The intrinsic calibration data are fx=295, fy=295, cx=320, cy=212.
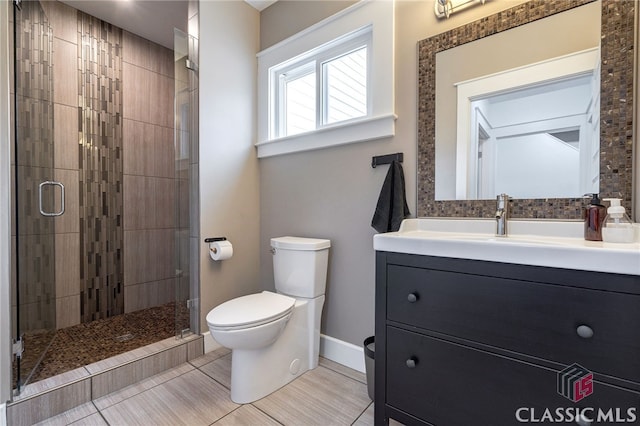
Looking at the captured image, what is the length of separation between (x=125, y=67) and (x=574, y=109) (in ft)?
10.6

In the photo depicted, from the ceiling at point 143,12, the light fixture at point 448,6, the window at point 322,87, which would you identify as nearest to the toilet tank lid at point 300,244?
the window at point 322,87

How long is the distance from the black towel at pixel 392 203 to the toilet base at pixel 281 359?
2.17 ft

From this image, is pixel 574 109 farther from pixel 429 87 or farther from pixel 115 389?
pixel 115 389

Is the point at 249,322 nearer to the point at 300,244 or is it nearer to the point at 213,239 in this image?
the point at 300,244

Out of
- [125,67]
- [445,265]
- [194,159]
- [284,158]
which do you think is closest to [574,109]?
[445,265]

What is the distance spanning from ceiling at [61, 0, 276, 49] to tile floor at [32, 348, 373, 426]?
2550mm

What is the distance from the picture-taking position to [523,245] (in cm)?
96

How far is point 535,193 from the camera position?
1.32 meters

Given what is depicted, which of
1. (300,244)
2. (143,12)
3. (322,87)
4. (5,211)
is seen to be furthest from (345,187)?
(143,12)

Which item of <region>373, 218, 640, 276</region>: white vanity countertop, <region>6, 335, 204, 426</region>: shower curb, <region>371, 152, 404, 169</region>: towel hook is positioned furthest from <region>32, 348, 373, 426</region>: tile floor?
<region>371, 152, 404, 169</region>: towel hook

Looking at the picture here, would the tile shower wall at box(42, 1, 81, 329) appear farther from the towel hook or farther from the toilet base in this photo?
the towel hook

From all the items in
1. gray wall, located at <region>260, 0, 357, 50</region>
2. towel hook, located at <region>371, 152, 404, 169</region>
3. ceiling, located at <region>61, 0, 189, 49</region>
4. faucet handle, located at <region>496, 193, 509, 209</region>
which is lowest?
faucet handle, located at <region>496, 193, 509, 209</region>

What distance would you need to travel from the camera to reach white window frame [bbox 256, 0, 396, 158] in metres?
1.73

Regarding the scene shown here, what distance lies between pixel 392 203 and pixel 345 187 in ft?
1.24
